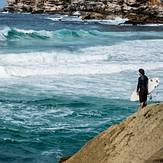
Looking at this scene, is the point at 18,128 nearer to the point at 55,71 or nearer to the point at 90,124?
the point at 90,124

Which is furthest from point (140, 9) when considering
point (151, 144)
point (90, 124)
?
point (151, 144)

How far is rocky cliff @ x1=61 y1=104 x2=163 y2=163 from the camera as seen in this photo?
7.46 meters

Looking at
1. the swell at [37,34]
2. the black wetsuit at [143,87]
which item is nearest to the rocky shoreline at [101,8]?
the swell at [37,34]

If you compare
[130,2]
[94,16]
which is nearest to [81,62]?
[94,16]

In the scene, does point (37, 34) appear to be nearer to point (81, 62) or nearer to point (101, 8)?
point (81, 62)

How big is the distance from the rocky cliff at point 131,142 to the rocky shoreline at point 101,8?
8079 cm

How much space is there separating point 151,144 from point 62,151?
4.65 meters

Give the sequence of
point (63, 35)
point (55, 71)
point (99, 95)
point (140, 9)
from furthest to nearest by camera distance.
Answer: point (140, 9)
point (63, 35)
point (55, 71)
point (99, 95)

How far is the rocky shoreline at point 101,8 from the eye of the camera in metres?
99.3

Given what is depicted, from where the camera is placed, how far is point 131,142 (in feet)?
25.4

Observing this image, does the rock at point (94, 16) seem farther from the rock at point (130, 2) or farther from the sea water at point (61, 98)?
the sea water at point (61, 98)

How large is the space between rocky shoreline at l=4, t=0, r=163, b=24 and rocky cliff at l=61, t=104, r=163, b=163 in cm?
8079

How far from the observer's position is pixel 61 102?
17250 millimetres

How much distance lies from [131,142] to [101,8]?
10743 cm
